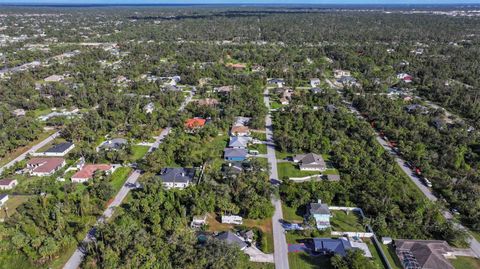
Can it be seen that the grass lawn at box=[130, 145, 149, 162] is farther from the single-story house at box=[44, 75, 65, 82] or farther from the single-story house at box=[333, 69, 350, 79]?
the single-story house at box=[333, 69, 350, 79]

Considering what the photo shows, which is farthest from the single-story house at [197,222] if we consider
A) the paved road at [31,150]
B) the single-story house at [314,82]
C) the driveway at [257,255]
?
the single-story house at [314,82]

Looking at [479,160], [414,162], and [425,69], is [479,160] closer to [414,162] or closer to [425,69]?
[414,162]

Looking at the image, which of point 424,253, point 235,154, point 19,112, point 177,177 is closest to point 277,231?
point 424,253

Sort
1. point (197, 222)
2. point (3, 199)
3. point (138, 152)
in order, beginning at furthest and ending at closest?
point (138, 152)
point (3, 199)
point (197, 222)

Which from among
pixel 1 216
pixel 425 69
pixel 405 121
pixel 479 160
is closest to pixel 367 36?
pixel 425 69

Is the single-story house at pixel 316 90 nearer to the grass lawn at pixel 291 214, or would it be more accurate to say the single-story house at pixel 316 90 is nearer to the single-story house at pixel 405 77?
the single-story house at pixel 405 77

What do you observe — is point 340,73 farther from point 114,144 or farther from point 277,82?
point 114,144
